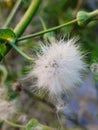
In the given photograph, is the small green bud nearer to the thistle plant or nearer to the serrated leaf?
the thistle plant

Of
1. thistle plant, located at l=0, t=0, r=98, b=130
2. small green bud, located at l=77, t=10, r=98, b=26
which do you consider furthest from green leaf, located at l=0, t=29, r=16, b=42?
small green bud, located at l=77, t=10, r=98, b=26

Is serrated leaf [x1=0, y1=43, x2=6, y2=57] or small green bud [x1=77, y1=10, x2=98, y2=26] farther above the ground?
small green bud [x1=77, y1=10, x2=98, y2=26]

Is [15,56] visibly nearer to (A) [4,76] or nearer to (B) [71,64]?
(A) [4,76]

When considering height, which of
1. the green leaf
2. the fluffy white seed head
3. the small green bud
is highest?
the small green bud

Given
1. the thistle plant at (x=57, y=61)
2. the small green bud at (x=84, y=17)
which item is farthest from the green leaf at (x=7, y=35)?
the small green bud at (x=84, y=17)

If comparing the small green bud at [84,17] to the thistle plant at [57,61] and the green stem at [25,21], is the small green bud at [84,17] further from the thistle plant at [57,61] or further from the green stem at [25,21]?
the green stem at [25,21]
